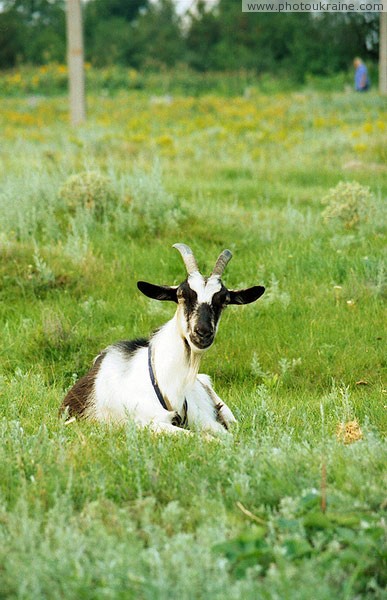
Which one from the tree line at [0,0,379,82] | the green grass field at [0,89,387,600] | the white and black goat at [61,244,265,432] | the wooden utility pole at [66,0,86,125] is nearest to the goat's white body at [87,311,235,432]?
the white and black goat at [61,244,265,432]

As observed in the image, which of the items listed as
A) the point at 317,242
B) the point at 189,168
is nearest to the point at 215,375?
the point at 317,242

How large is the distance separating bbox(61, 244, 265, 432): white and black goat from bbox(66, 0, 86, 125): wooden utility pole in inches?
583

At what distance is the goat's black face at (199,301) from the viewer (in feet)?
18.2

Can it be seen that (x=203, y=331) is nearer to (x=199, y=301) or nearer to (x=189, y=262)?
(x=199, y=301)

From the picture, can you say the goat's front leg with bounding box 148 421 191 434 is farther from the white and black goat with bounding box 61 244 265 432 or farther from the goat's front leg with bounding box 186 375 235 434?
the goat's front leg with bounding box 186 375 235 434

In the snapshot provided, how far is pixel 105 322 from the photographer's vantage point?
8039 mm

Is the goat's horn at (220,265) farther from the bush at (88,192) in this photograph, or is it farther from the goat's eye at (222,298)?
the bush at (88,192)

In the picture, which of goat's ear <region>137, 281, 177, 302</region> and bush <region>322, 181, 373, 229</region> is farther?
bush <region>322, 181, 373, 229</region>

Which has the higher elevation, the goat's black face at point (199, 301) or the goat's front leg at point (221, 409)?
the goat's black face at point (199, 301)

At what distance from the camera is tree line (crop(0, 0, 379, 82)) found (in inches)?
1740

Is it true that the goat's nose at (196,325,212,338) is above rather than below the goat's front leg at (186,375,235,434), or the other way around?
above

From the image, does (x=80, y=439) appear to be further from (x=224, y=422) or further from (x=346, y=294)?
(x=346, y=294)

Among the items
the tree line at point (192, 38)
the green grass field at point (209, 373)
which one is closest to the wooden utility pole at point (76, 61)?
the green grass field at point (209, 373)

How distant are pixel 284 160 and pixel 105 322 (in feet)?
26.5
